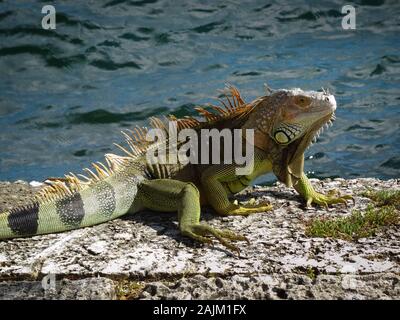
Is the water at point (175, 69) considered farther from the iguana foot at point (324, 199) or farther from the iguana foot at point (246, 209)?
the iguana foot at point (246, 209)

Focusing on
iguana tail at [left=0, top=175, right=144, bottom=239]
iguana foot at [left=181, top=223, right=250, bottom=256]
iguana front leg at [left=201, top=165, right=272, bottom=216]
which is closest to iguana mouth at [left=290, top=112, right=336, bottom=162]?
iguana front leg at [left=201, top=165, right=272, bottom=216]

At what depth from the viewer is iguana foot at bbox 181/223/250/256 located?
4753 millimetres

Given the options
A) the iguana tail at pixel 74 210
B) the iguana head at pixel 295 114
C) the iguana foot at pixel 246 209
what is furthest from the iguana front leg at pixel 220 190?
the iguana tail at pixel 74 210

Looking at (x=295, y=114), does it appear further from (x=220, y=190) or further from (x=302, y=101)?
(x=220, y=190)

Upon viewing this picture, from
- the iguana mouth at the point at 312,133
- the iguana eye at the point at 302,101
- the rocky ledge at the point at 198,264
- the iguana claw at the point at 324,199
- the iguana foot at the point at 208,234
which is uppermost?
the iguana eye at the point at 302,101

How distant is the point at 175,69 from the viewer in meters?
14.8

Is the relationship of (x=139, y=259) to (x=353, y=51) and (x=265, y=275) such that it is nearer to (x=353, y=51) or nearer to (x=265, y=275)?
(x=265, y=275)

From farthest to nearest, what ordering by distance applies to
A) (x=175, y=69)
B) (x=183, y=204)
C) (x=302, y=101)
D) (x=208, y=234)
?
(x=175, y=69) → (x=302, y=101) → (x=183, y=204) → (x=208, y=234)

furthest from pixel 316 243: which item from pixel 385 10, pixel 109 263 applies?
pixel 385 10

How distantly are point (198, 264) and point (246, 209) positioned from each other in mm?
1112

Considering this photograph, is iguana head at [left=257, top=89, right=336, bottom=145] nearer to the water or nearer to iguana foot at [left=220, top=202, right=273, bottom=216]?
iguana foot at [left=220, top=202, right=273, bottom=216]

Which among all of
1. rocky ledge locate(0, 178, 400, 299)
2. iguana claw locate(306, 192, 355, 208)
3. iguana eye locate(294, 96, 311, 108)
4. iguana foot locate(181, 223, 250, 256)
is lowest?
rocky ledge locate(0, 178, 400, 299)

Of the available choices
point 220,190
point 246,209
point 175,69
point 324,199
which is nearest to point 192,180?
point 220,190

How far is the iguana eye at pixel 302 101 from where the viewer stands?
17.2 feet
